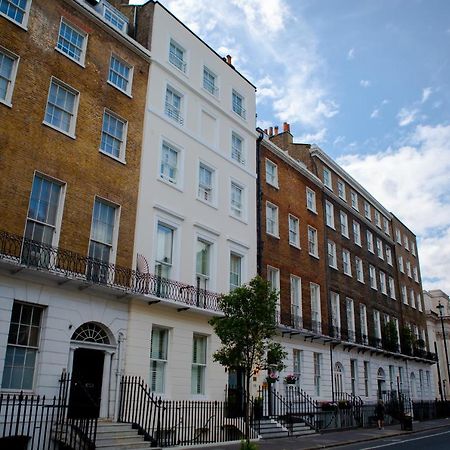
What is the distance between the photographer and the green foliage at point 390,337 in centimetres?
3266

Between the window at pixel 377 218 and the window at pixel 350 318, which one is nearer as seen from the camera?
the window at pixel 350 318

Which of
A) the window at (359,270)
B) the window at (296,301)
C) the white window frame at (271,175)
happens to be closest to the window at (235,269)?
the window at (296,301)

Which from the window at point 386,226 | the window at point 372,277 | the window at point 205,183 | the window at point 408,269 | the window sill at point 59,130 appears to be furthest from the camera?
the window at point 408,269

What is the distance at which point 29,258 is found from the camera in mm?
12781

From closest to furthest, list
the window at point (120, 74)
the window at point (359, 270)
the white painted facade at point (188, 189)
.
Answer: the white painted facade at point (188, 189) < the window at point (120, 74) < the window at point (359, 270)

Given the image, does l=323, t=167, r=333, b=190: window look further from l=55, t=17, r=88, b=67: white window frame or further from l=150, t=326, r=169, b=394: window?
l=55, t=17, r=88, b=67: white window frame

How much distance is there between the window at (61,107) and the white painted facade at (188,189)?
294 centimetres

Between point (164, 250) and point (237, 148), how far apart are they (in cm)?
767

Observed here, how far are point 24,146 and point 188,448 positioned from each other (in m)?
9.66

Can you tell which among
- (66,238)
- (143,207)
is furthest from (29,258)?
(143,207)

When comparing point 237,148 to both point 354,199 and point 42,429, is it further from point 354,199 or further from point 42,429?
point 42,429

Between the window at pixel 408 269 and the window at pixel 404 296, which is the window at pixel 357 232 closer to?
the window at pixel 404 296

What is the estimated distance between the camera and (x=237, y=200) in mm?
22172

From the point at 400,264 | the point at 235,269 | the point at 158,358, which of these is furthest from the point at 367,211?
the point at 158,358
